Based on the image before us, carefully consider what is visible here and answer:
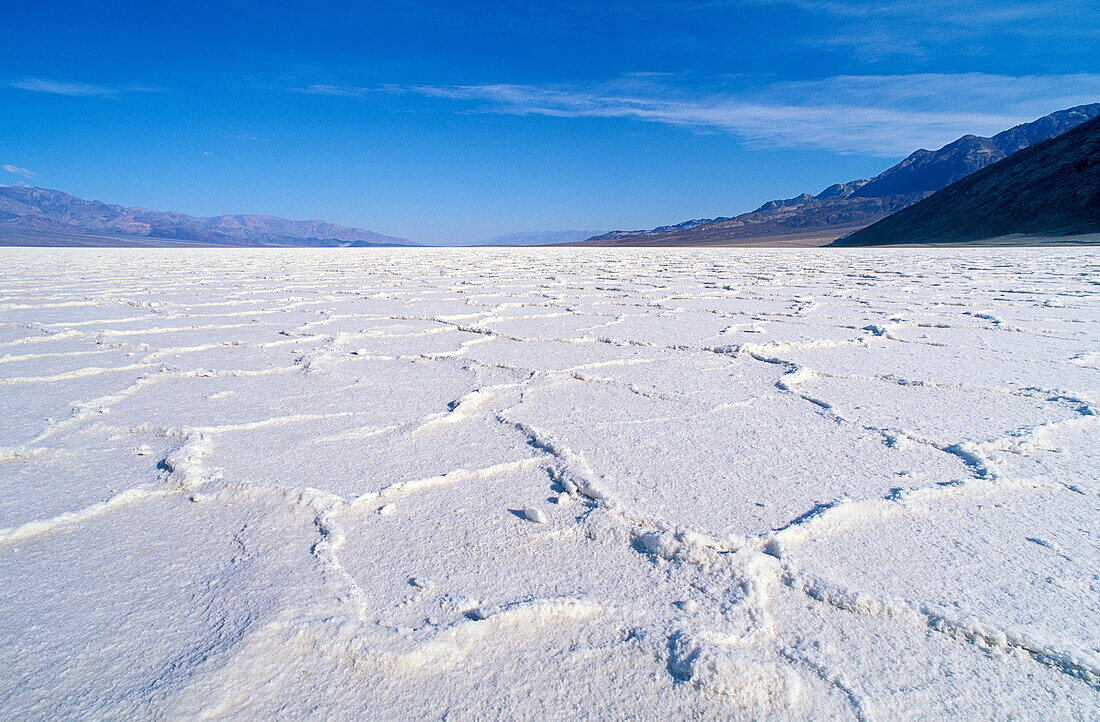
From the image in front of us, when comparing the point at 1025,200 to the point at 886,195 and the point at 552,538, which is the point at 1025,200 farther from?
the point at 886,195

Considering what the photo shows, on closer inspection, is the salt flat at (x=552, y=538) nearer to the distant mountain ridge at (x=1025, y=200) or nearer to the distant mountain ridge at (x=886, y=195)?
the distant mountain ridge at (x=1025, y=200)

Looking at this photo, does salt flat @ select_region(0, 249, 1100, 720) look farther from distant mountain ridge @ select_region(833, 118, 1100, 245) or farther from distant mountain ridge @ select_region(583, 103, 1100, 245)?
distant mountain ridge @ select_region(583, 103, 1100, 245)

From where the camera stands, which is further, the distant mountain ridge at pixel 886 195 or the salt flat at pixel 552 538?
the distant mountain ridge at pixel 886 195

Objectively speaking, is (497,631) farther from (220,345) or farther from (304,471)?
(220,345)

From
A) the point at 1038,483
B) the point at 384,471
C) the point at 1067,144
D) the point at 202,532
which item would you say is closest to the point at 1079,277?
the point at 1038,483

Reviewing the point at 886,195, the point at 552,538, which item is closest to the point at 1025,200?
the point at 552,538

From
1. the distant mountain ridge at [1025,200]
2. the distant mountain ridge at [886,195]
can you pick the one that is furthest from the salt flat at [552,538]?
the distant mountain ridge at [886,195]
